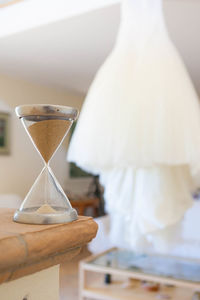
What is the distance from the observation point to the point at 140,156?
198 centimetres

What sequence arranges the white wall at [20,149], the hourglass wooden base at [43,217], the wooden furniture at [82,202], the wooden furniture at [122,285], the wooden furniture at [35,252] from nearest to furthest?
the wooden furniture at [35,252]
the hourglass wooden base at [43,217]
the wooden furniture at [122,285]
the white wall at [20,149]
the wooden furniture at [82,202]

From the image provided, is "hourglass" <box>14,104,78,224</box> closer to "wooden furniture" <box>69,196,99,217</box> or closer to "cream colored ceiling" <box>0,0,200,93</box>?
"cream colored ceiling" <box>0,0,200,93</box>

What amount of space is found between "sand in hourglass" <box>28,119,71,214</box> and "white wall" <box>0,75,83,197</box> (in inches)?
172

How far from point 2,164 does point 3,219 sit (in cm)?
440

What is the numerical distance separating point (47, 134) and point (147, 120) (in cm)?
156

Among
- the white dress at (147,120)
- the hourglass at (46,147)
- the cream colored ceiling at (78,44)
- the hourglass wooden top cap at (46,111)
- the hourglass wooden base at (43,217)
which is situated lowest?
the hourglass wooden base at (43,217)

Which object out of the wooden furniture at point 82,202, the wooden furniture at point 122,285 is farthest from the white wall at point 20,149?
the wooden furniture at point 122,285

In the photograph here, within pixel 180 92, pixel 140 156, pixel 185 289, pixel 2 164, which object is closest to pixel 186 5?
pixel 180 92

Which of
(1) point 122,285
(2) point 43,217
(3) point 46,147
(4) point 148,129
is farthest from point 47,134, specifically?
(1) point 122,285

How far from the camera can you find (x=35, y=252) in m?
0.38

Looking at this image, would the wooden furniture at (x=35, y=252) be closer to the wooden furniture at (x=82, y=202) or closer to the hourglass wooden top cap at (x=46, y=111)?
the hourglass wooden top cap at (x=46, y=111)

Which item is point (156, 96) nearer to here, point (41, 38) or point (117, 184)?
point (117, 184)

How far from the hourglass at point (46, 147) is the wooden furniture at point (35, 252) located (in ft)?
0.08

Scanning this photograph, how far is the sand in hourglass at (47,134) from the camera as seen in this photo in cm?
51
